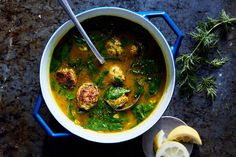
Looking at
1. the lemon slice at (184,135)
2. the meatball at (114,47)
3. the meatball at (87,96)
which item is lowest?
the lemon slice at (184,135)

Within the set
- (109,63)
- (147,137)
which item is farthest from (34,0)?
(147,137)

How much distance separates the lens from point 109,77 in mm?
2520

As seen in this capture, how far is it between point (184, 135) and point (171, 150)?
100mm

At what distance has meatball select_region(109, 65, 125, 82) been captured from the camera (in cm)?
249

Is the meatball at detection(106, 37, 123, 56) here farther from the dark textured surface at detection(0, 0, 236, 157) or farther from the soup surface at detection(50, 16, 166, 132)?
the dark textured surface at detection(0, 0, 236, 157)

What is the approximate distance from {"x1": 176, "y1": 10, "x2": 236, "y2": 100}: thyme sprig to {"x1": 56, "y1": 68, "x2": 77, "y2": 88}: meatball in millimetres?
555

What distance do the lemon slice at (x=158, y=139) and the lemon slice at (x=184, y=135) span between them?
1.3 inches

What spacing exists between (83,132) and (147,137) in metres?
0.35

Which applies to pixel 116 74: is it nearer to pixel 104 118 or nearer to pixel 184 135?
pixel 104 118

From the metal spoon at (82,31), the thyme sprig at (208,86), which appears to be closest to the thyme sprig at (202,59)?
the thyme sprig at (208,86)

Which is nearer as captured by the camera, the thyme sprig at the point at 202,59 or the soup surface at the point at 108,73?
the soup surface at the point at 108,73

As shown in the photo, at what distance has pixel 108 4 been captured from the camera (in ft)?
8.85

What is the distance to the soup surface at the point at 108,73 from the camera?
2.52 meters

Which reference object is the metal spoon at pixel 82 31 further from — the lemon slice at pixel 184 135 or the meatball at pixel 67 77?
the lemon slice at pixel 184 135
